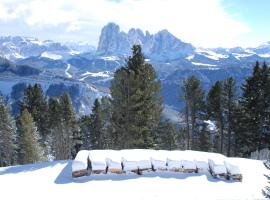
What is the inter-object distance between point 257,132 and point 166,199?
3205cm

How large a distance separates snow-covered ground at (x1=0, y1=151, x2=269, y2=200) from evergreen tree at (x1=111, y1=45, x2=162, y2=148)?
553 inches

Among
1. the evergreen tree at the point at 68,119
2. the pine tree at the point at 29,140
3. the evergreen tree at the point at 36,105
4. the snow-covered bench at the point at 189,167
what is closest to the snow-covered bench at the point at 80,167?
the snow-covered bench at the point at 189,167

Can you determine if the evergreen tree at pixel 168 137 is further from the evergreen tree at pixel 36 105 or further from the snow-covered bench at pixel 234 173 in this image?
the snow-covered bench at pixel 234 173

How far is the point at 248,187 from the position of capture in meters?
26.7

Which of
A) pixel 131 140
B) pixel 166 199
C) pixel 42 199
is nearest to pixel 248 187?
pixel 166 199

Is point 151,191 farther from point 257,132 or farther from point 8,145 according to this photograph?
point 8,145

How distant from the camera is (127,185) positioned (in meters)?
25.6

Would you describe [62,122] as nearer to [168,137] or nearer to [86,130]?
[86,130]

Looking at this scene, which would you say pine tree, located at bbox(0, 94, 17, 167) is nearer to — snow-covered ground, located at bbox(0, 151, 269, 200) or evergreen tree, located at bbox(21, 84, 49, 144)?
evergreen tree, located at bbox(21, 84, 49, 144)

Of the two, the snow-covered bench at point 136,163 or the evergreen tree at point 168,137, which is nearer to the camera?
the snow-covered bench at point 136,163

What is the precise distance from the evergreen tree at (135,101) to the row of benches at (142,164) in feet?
46.2

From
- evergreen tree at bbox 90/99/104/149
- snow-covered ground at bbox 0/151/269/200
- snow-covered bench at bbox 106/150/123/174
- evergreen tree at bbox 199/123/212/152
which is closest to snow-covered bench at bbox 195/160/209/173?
snow-covered ground at bbox 0/151/269/200

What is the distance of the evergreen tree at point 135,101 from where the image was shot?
42.6m

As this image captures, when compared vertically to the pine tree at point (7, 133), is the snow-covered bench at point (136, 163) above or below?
above
